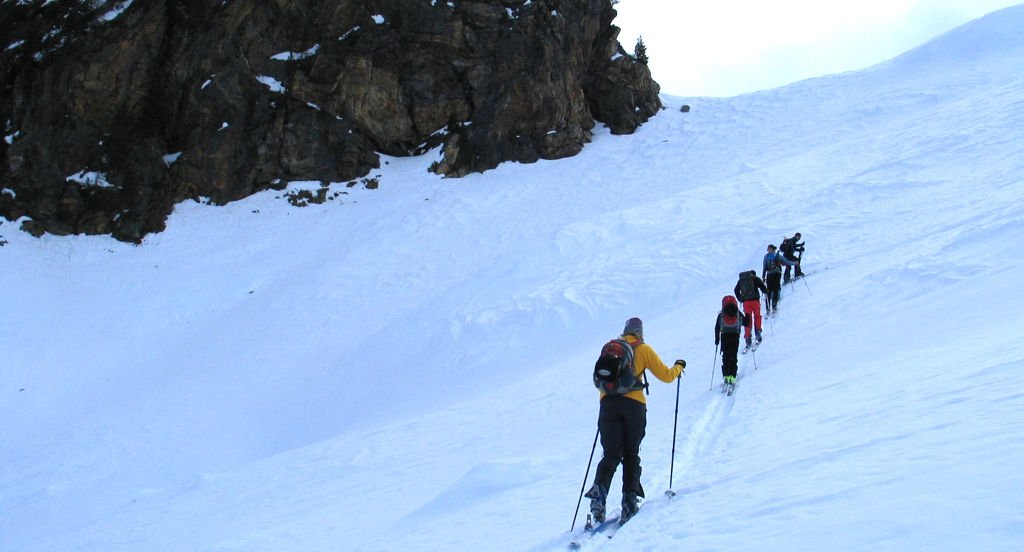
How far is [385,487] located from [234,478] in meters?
4.22

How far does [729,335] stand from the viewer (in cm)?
1009

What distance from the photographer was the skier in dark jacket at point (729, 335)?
9.93 metres

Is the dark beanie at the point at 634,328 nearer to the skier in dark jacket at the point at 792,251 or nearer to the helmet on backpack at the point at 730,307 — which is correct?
the helmet on backpack at the point at 730,307

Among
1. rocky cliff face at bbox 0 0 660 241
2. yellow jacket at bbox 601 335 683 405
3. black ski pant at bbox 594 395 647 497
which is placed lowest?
black ski pant at bbox 594 395 647 497

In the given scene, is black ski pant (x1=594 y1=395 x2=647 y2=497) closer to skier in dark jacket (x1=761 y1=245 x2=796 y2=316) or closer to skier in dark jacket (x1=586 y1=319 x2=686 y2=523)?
skier in dark jacket (x1=586 y1=319 x2=686 y2=523)

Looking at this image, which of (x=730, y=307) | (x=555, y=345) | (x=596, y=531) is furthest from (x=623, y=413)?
(x=555, y=345)

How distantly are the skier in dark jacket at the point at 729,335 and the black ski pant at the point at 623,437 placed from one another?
4719 millimetres

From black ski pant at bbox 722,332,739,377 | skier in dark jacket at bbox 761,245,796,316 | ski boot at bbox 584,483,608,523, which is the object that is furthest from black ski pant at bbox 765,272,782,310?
ski boot at bbox 584,483,608,523

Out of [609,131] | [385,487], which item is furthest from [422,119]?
[385,487]

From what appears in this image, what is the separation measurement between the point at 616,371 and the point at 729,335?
17.4ft

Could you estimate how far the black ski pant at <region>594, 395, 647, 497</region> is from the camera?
5.55 meters

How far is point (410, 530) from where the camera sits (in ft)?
23.7

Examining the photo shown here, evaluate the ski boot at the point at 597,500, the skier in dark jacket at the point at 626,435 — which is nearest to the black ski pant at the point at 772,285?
the skier in dark jacket at the point at 626,435

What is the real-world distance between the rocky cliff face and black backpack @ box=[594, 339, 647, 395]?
87.8 ft
